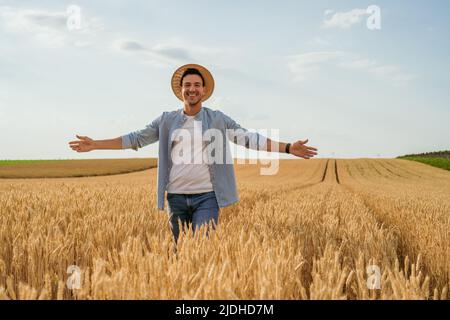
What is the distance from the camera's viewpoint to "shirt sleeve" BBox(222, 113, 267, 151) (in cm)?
459

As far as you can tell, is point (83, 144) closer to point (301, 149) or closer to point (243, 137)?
point (243, 137)

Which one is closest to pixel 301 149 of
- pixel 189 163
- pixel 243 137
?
pixel 243 137

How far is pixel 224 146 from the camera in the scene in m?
4.81

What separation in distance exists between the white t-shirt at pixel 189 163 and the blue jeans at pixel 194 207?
6cm

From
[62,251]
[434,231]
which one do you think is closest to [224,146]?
[62,251]

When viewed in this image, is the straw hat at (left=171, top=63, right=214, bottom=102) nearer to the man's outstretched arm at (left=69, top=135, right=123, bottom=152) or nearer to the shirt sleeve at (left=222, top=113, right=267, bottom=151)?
the shirt sleeve at (left=222, top=113, right=267, bottom=151)

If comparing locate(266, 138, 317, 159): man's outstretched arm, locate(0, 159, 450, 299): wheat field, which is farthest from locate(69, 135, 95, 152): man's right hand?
locate(266, 138, 317, 159): man's outstretched arm

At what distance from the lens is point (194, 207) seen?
4586mm

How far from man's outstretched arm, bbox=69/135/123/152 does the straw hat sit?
2.77ft

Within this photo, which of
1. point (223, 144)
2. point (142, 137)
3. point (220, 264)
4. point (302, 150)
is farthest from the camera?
point (142, 137)

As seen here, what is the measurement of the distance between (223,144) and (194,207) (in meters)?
0.74

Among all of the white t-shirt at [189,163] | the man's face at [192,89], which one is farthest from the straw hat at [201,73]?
the white t-shirt at [189,163]
